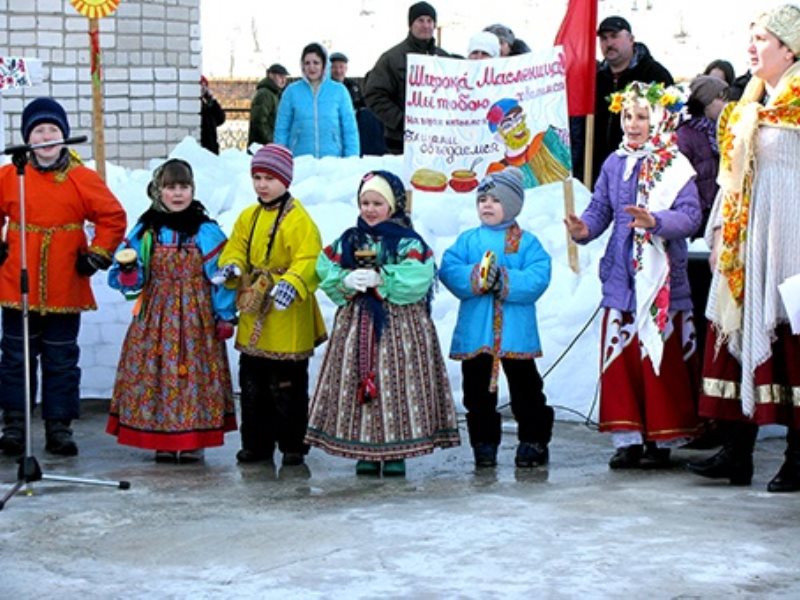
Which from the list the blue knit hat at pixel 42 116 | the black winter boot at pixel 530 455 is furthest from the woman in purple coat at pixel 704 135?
the blue knit hat at pixel 42 116

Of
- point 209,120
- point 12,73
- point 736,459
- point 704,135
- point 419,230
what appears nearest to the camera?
point 736,459

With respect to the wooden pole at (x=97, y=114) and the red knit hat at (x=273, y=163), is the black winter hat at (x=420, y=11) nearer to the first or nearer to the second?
the wooden pole at (x=97, y=114)

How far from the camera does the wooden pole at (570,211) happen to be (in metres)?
10.8

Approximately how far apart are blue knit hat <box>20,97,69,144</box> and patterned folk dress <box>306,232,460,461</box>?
1566 mm

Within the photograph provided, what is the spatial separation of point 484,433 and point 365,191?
4.16ft

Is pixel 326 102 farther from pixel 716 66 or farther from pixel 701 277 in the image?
pixel 701 277

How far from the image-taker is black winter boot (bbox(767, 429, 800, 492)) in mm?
7840

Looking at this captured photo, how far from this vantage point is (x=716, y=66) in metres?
12.1

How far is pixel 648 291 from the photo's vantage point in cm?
835

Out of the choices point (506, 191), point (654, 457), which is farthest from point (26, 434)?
point (654, 457)

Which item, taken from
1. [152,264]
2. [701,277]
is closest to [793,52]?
[701,277]

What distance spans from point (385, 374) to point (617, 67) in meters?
3.69

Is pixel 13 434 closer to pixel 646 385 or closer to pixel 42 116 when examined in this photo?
pixel 42 116

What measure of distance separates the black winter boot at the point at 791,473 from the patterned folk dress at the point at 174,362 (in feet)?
8.87
